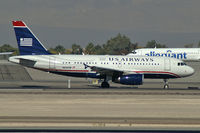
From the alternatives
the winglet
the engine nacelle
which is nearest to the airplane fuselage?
the engine nacelle

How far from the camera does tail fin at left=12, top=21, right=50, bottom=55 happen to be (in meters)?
45.4

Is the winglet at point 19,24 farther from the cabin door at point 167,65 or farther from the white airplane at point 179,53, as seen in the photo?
the white airplane at point 179,53

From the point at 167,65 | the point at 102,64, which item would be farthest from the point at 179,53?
the point at 102,64

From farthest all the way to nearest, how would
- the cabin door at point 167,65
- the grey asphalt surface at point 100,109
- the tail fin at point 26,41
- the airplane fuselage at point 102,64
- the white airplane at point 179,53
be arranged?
1. the white airplane at point 179,53
2. the cabin door at point 167,65
3. the tail fin at point 26,41
4. the airplane fuselage at point 102,64
5. the grey asphalt surface at point 100,109

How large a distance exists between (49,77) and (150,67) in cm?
2084

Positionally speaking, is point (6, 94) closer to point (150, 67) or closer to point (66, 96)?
point (66, 96)

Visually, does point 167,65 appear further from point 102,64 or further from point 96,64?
point 96,64

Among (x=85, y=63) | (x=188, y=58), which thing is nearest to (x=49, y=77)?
(x=85, y=63)

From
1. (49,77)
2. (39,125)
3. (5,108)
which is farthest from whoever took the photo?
(49,77)

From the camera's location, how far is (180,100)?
33188 mm

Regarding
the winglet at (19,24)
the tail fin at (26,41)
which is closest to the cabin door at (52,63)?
the tail fin at (26,41)

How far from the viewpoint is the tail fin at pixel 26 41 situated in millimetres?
45438

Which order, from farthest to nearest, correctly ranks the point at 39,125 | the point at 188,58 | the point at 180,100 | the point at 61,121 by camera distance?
the point at 188,58 < the point at 180,100 < the point at 61,121 < the point at 39,125

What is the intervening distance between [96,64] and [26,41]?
8.18m
